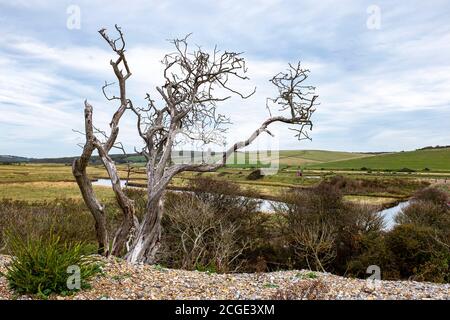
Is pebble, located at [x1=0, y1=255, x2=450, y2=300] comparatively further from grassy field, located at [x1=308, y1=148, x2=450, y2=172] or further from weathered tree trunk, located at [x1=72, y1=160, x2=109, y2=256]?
grassy field, located at [x1=308, y1=148, x2=450, y2=172]

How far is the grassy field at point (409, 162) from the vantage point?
445 feet

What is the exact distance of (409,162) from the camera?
14525cm

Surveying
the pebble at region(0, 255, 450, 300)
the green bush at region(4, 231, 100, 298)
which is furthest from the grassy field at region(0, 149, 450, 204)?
the green bush at region(4, 231, 100, 298)

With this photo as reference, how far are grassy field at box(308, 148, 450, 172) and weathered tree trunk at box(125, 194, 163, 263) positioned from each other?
13102 centimetres

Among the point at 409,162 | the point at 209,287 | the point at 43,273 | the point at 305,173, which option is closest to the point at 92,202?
the point at 43,273

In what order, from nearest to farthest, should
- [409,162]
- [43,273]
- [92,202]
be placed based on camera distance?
[43,273] → [92,202] → [409,162]

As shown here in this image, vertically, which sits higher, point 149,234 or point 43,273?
point 43,273

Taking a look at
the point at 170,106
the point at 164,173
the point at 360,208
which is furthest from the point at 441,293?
the point at 360,208

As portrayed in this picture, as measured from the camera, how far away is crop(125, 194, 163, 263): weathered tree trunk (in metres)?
13.1

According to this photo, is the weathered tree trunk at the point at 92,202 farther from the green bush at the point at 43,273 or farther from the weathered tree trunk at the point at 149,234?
the green bush at the point at 43,273

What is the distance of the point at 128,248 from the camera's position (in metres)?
13.3

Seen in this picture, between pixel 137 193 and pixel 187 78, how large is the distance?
2599 centimetres

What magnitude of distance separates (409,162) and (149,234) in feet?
485

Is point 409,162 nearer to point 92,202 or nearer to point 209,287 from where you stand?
point 92,202
